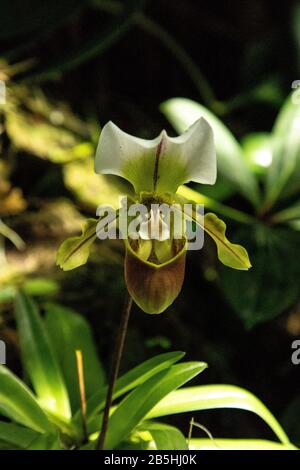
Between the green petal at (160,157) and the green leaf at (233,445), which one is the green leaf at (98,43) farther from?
the green leaf at (233,445)

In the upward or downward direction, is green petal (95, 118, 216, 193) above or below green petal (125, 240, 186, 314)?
above

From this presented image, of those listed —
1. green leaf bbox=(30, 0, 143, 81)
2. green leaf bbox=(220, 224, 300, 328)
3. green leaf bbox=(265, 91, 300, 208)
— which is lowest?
green leaf bbox=(220, 224, 300, 328)

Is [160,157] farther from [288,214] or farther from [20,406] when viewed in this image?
[288,214]

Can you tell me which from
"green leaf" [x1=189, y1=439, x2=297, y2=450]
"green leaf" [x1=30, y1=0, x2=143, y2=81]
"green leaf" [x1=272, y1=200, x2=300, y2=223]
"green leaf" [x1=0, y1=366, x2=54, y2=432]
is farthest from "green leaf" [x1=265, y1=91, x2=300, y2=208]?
"green leaf" [x1=0, y1=366, x2=54, y2=432]

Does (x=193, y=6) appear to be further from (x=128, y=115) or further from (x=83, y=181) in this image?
(x=83, y=181)

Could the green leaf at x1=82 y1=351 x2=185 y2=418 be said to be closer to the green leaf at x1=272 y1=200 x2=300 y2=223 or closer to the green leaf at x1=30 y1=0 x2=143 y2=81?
the green leaf at x1=272 y1=200 x2=300 y2=223
